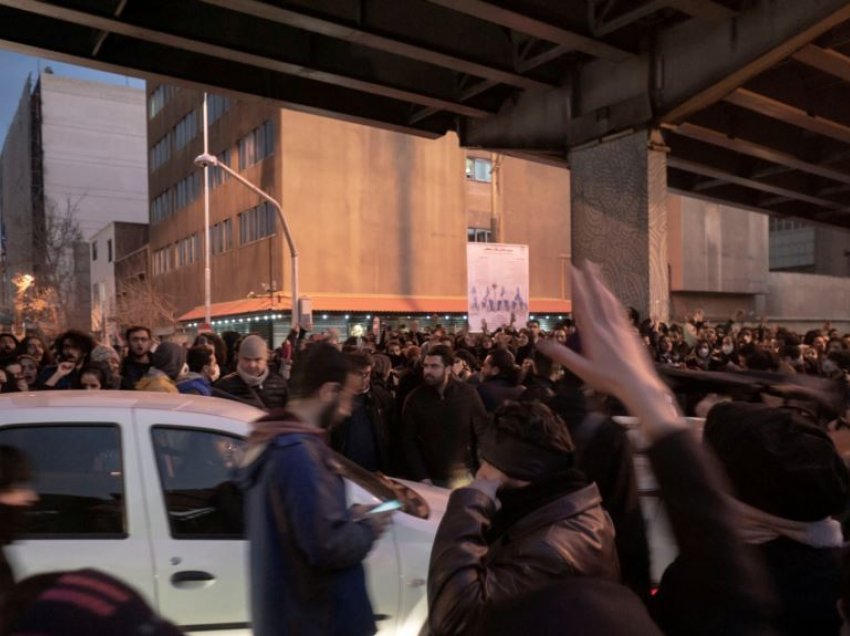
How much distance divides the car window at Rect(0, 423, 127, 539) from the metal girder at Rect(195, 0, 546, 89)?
829cm

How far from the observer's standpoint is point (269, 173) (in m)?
31.0

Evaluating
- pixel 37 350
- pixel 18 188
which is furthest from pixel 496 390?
pixel 18 188

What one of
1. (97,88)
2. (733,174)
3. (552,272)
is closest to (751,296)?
(552,272)

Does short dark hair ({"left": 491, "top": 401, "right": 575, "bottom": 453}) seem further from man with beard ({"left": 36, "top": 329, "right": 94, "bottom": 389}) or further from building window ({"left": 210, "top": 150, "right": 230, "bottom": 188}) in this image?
building window ({"left": 210, "top": 150, "right": 230, "bottom": 188})

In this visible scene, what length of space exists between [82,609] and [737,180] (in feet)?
70.0

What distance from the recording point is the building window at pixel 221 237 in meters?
35.8

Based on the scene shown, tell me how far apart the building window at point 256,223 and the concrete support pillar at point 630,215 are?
65.5ft

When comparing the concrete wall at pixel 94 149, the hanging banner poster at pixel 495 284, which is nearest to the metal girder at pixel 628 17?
the hanging banner poster at pixel 495 284

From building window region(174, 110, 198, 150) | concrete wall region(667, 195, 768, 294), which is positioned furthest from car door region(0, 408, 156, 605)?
concrete wall region(667, 195, 768, 294)

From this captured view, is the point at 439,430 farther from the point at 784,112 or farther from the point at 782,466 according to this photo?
the point at 784,112

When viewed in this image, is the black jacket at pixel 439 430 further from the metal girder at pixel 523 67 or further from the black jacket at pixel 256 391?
the metal girder at pixel 523 67

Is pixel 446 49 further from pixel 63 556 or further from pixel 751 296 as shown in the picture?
pixel 751 296

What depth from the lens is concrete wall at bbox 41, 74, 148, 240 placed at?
7512 cm

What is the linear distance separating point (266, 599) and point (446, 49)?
11.3 metres
